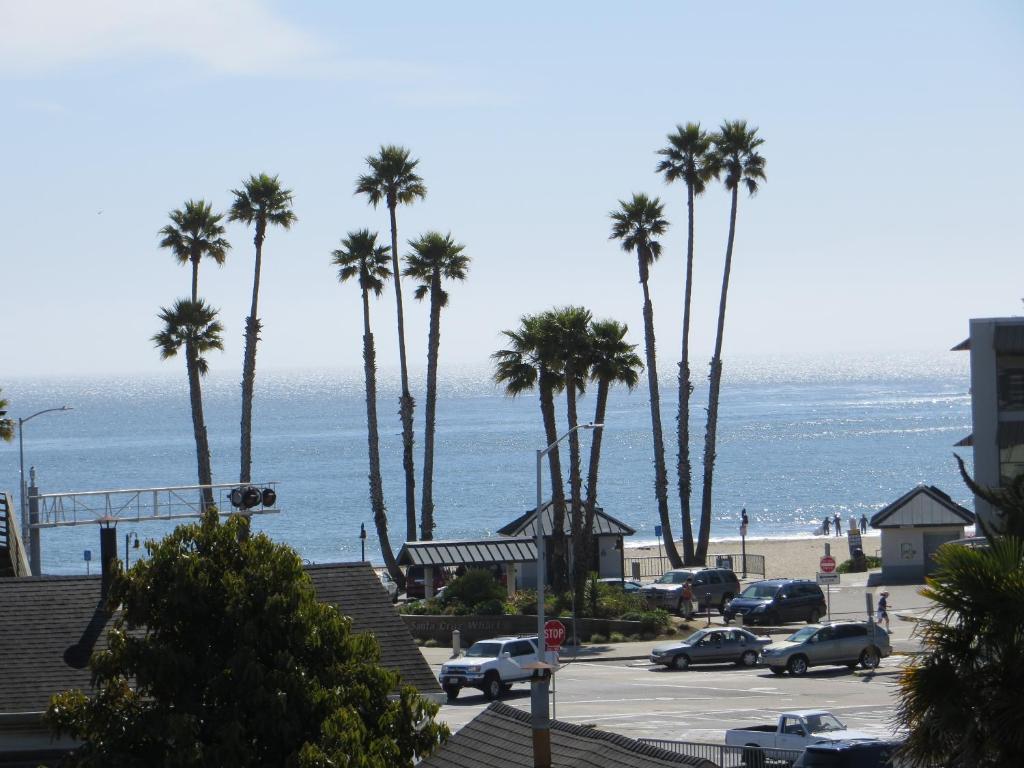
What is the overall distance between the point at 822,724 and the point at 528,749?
1061 centimetres

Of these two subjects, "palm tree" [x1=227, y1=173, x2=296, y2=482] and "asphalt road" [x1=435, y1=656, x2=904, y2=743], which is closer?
"asphalt road" [x1=435, y1=656, x2=904, y2=743]

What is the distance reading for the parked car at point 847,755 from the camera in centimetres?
2184

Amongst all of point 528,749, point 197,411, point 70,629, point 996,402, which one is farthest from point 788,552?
point 528,749

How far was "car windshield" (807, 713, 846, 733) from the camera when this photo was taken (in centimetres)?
2612

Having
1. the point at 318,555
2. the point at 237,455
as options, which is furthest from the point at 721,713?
the point at 237,455

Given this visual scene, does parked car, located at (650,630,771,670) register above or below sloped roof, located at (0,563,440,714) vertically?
below

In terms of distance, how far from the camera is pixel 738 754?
23.4 meters

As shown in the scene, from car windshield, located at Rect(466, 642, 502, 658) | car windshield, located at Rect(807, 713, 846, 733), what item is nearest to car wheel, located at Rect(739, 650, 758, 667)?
car windshield, located at Rect(466, 642, 502, 658)

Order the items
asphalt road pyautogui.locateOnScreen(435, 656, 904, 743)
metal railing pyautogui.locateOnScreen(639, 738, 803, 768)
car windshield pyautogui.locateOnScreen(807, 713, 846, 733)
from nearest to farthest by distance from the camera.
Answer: metal railing pyautogui.locateOnScreen(639, 738, 803, 768), car windshield pyautogui.locateOnScreen(807, 713, 846, 733), asphalt road pyautogui.locateOnScreen(435, 656, 904, 743)

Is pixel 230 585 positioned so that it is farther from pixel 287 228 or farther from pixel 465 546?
pixel 287 228

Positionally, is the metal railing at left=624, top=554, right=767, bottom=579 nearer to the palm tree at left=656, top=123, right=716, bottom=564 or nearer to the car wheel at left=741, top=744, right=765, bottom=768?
the palm tree at left=656, top=123, right=716, bottom=564

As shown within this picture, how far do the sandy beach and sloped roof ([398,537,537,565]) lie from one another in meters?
13.5

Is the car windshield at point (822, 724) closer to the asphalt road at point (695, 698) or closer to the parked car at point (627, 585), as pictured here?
the asphalt road at point (695, 698)

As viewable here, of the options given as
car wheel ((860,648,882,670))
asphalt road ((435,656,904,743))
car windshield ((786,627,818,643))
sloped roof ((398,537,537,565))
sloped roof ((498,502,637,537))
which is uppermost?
sloped roof ((498,502,637,537))
